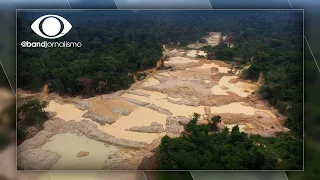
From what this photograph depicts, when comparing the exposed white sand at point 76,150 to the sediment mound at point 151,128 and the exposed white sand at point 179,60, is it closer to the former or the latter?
the sediment mound at point 151,128

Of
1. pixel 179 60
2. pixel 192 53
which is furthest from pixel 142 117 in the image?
pixel 192 53

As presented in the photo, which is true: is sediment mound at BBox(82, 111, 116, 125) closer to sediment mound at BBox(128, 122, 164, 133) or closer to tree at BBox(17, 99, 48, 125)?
Result: sediment mound at BBox(128, 122, 164, 133)

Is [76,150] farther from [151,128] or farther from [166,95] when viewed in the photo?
[166,95]

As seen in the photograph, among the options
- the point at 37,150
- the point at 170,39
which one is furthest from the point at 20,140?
the point at 170,39

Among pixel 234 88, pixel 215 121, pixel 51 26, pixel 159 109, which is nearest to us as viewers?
pixel 51 26

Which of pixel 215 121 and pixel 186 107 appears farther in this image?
pixel 186 107
